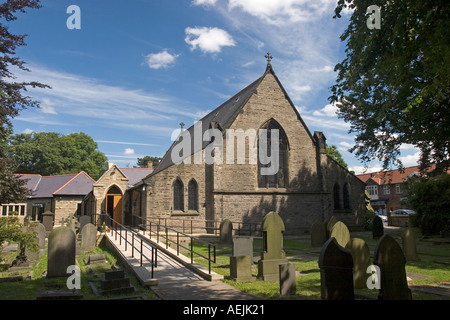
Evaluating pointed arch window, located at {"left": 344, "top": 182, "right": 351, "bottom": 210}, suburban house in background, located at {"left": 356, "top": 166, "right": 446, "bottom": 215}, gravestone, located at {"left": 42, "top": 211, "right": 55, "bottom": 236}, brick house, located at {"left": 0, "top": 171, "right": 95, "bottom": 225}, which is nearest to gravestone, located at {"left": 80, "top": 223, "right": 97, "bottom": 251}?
gravestone, located at {"left": 42, "top": 211, "right": 55, "bottom": 236}

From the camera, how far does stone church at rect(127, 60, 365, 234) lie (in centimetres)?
2131

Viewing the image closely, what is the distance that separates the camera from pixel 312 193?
943 inches

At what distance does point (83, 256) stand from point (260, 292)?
375 inches

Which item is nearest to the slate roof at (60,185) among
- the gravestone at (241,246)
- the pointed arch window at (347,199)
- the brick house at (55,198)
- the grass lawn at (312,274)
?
the brick house at (55,198)

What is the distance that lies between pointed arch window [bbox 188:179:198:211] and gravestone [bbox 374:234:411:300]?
16.2 m

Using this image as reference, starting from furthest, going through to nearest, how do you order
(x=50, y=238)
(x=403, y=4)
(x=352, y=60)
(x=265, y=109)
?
(x=265, y=109), (x=352, y=60), (x=50, y=238), (x=403, y=4)

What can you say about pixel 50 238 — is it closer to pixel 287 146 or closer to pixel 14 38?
pixel 14 38

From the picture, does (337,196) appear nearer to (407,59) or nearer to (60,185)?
(407,59)

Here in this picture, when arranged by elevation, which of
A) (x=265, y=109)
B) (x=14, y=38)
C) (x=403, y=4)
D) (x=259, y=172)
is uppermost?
(x=14, y=38)

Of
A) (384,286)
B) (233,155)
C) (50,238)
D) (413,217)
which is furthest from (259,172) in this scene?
(384,286)

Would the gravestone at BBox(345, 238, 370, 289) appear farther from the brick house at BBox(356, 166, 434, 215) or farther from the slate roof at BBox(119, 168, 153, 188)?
the brick house at BBox(356, 166, 434, 215)

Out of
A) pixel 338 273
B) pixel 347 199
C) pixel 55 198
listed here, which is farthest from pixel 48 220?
pixel 347 199

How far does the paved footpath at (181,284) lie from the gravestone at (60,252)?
1894mm

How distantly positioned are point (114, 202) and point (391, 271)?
21913mm
